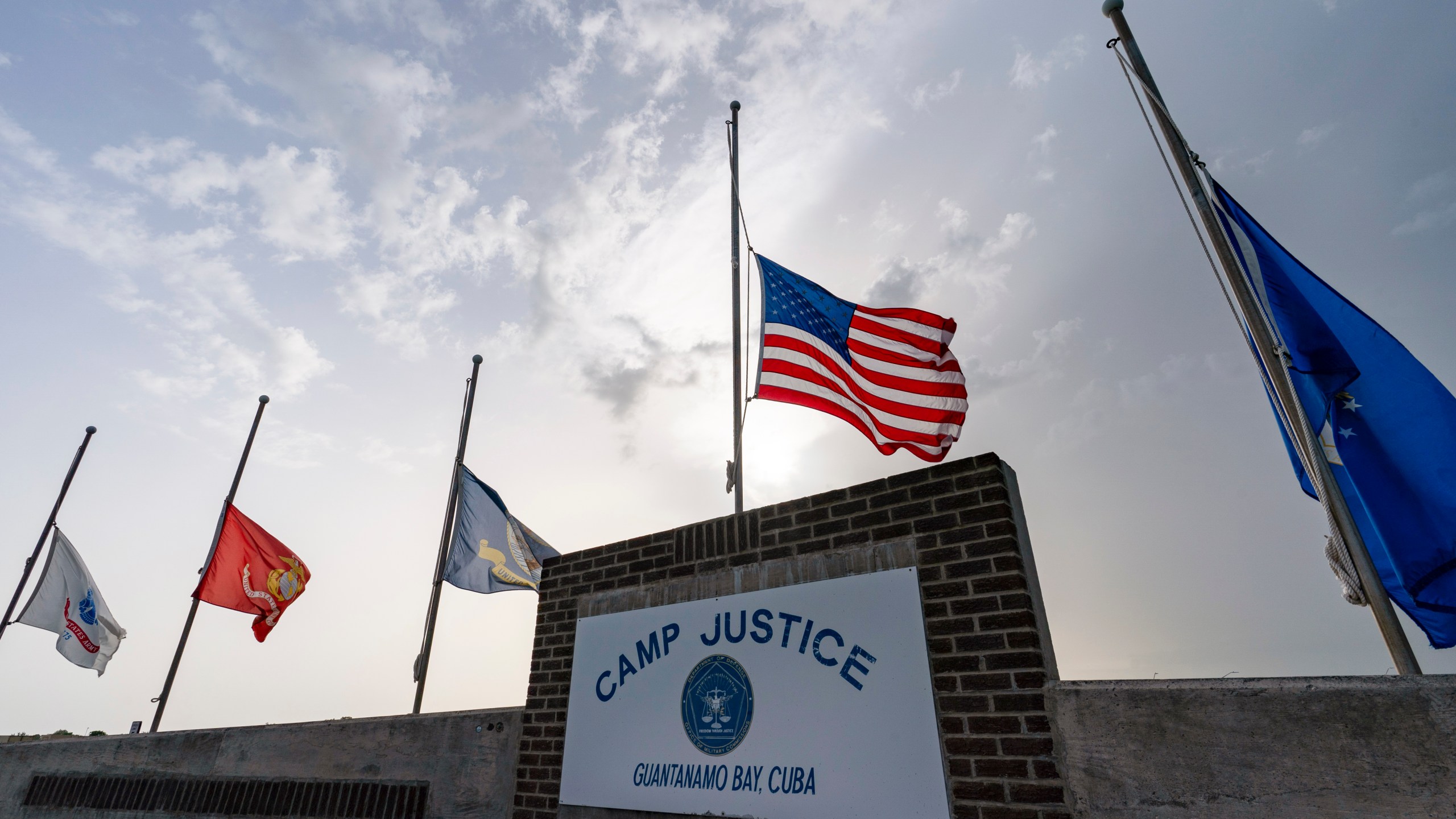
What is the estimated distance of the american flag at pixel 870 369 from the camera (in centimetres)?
600

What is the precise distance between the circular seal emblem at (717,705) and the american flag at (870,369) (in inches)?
92.8

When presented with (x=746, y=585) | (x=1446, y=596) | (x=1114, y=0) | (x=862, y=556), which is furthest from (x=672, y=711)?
(x=1114, y=0)

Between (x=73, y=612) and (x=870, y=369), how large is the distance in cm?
1415

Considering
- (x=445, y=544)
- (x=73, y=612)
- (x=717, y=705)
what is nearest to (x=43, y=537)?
(x=73, y=612)

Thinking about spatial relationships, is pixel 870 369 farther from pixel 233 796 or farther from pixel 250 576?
pixel 250 576

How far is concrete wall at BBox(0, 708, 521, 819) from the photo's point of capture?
588cm

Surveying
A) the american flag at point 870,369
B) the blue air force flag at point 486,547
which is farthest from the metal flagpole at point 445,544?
the american flag at point 870,369

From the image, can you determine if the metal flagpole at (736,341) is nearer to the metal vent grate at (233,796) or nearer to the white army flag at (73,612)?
the metal vent grate at (233,796)

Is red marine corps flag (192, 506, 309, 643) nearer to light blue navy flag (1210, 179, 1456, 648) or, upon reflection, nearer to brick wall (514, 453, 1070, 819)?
brick wall (514, 453, 1070, 819)

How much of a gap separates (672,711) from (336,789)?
12.8 feet

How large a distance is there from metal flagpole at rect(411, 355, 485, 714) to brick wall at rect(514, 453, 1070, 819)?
3.94 metres

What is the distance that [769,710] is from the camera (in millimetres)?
4387

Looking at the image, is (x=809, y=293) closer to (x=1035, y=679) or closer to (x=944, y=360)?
(x=944, y=360)

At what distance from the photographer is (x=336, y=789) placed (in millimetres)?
6516
